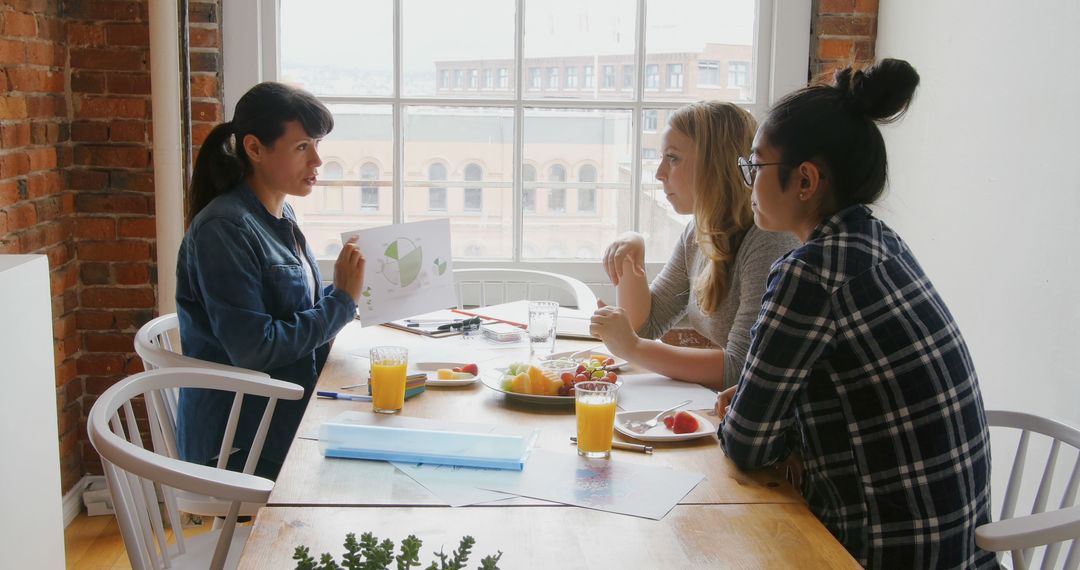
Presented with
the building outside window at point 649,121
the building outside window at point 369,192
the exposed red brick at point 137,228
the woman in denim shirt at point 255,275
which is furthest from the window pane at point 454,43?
the woman in denim shirt at point 255,275

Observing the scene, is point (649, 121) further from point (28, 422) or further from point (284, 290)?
point (28, 422)

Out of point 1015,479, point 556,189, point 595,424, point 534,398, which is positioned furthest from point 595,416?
point 556,189

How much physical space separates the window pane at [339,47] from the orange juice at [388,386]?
72.4 inches

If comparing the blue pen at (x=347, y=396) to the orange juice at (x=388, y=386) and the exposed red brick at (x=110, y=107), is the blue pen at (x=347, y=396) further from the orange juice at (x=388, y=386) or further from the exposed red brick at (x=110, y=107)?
the exposed red brick at (x=110, y=107)

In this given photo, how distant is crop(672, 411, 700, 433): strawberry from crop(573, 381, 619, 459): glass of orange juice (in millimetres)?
162

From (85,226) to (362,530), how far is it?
2374mm

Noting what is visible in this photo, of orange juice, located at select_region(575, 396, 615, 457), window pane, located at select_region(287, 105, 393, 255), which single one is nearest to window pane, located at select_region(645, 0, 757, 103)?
window pane, located at select_region(287, 105, 393, 255)

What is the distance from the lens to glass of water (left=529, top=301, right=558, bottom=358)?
226cm

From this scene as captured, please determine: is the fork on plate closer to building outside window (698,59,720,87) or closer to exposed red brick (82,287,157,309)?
building outside window (698,59,720,87)

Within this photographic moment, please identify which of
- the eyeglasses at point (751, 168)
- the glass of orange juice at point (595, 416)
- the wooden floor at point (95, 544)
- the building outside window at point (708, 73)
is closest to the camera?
the glass of orange juice at point (595, 416)

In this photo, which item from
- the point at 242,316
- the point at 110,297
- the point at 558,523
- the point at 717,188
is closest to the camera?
the point at 558,523

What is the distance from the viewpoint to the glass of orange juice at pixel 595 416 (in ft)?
5.11

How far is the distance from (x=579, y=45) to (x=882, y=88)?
6.62ft

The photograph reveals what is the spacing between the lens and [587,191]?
11.5 ft
